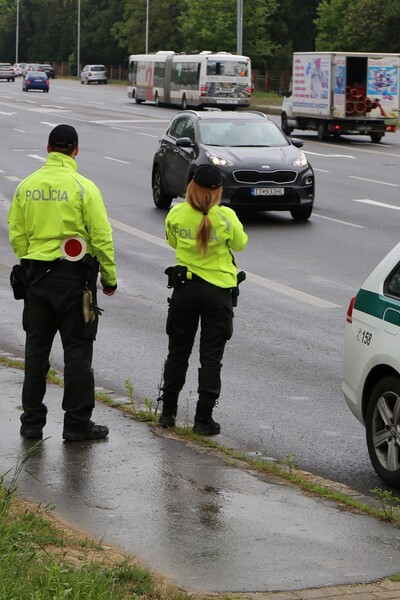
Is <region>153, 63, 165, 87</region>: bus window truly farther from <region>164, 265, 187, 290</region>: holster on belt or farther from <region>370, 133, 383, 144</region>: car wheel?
<region>164, 265, 187, 290</region>: holster on belt

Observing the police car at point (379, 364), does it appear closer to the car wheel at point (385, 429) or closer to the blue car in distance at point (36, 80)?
the car wheel at point (385, 429)

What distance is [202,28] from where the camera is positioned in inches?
3797

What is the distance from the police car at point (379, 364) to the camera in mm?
7266

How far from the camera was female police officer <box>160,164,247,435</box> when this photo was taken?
26.8 ft

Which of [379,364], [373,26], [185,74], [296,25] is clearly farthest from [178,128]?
[296,25]

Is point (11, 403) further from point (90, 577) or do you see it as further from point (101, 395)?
point (90, 577)

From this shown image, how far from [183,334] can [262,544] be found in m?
2.51

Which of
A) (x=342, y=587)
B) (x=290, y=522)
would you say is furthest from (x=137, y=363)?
(x=342, y=587)

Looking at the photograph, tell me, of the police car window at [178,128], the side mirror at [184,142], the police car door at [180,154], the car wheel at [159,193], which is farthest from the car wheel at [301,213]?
the police car window at [178,128]

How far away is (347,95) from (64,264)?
115 feet

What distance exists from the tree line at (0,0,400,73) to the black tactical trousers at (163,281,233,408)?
7329 centimetres

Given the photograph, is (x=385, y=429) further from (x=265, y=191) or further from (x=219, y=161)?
(x=219, y=161)

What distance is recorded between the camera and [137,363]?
10977mm

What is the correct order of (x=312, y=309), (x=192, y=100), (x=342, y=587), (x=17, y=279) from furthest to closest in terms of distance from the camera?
(x=192, y=100) < (x=312, y=309) < (x=17, y=279) < (x=342, y=587)
